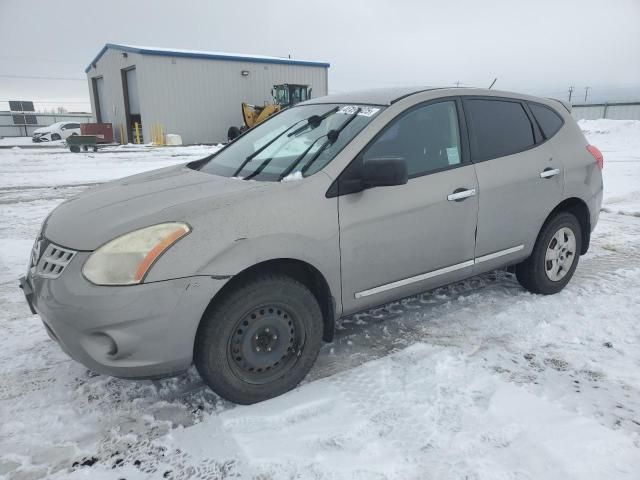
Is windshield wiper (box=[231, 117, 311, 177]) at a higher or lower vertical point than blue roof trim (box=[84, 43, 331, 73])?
lower

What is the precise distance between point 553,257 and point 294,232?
2650mm

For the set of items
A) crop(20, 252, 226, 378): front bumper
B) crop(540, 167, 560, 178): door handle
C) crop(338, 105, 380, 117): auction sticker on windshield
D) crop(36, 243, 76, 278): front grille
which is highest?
crop(338, 105, 380, 117): auction sticker on windshield

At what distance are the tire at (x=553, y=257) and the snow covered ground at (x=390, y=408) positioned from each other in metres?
0.17

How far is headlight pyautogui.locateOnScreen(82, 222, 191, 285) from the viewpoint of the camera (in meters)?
2.20

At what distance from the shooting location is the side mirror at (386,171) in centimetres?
260

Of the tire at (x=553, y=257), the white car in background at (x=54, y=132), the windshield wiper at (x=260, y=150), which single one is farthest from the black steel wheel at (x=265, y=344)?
the white car in background at (x=54, y=132)

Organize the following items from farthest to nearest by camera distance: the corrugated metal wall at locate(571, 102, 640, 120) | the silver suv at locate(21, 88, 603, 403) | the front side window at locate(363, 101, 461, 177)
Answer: the corrugated metal wall at locate(571, 102, 640, 120), the front side window at locate(363, 101, 461, 177), the silver suv at locate(21, 88, 603, 403)

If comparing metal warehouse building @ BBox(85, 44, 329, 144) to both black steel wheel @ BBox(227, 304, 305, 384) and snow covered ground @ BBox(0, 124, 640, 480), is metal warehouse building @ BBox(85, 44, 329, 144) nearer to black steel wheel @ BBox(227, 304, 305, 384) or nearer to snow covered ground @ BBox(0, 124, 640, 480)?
snow covered ground @ BBox(0, 124, 640, 480)

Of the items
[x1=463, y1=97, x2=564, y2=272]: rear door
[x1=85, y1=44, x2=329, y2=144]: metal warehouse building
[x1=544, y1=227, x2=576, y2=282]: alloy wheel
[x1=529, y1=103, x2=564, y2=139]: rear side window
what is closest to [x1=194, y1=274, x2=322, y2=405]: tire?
[x1=463, y1=97, x2=564, y2=272]: rear door

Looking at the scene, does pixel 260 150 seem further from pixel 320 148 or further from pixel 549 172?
pixel 549 172

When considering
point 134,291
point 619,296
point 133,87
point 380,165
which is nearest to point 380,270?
point 380,165

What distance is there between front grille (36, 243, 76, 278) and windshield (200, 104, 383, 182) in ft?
3.62

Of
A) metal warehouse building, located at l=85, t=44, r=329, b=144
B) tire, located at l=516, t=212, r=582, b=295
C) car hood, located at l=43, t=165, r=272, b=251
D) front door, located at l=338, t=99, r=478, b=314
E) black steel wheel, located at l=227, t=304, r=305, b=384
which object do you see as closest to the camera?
car hood, located at l=43, t=165, r=272, b=251

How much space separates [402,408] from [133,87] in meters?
29.5
